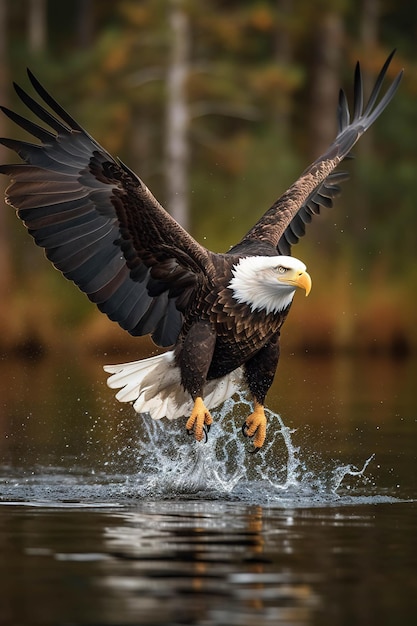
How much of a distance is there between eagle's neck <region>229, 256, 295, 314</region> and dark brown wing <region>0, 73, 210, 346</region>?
9.3 inches

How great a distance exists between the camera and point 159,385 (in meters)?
9.37

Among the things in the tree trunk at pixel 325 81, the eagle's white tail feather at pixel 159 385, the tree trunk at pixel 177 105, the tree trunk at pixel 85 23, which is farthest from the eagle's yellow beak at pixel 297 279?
the tree trunk at pixel 85 23

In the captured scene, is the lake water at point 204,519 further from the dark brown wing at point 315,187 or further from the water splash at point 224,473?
the dark brown wing at point 315,187

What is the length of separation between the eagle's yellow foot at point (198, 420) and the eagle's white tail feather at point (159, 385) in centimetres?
58

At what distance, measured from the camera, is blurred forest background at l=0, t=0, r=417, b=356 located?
67.2 ft

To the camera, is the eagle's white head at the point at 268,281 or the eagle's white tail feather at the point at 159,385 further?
the eagle's white tail feather at the point at 159,385

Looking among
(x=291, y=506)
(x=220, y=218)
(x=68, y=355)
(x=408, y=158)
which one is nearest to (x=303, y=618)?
(x=291, y=506)

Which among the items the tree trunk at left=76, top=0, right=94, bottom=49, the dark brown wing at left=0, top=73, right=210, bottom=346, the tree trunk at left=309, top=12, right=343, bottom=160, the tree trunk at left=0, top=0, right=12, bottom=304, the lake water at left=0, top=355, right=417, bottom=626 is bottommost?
the lake water at left=0, top=355, right=417, bottom=626

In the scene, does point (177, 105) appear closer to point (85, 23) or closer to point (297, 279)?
point (85, 23)

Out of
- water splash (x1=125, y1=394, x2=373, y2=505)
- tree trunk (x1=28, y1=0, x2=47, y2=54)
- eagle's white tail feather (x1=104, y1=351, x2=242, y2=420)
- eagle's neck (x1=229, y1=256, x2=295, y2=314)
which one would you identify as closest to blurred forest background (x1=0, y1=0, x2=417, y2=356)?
tree trunk (x1=28, y1=0, x2=47, y2=54)

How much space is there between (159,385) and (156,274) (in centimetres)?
75

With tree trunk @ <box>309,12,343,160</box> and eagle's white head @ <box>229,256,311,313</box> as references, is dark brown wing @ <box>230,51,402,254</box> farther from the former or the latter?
tree trunk @ <box>309,12,343,160</box>

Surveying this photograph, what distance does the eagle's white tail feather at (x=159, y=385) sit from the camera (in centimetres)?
936

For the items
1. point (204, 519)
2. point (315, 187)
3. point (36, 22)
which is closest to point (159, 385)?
point (315, 187)
